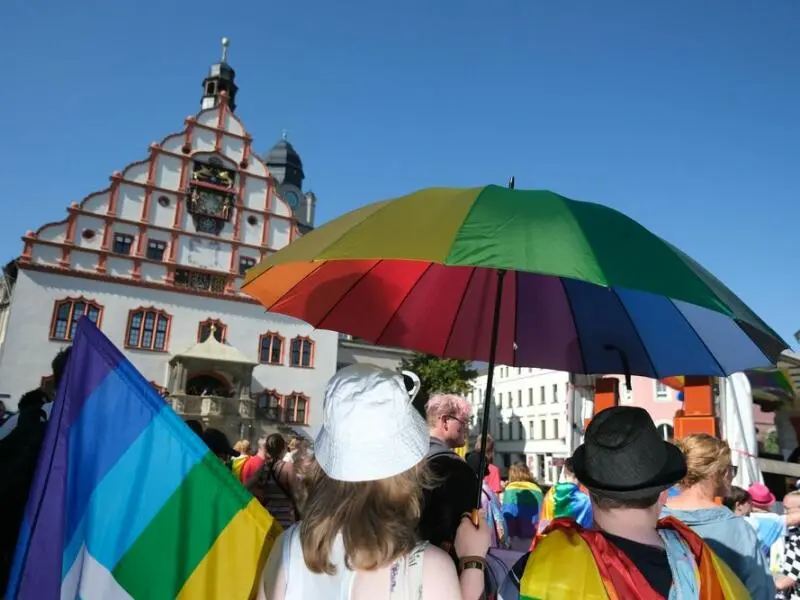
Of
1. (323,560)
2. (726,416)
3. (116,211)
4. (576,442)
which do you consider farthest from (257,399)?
(323,560)

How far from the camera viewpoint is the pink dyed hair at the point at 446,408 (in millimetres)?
3307

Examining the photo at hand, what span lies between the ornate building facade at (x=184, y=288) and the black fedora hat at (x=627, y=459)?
26.0 meters

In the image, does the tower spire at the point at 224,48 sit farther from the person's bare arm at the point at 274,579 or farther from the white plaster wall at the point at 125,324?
the person's bare arm at the point at 274,579

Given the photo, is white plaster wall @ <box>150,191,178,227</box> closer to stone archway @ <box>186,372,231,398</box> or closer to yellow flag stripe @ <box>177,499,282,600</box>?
stone archway @ <box>186,372,231,398</box>

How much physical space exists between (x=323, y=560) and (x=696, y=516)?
226cm

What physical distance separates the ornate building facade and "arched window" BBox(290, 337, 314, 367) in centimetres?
5

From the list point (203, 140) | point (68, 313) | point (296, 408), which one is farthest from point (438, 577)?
point (203, 140)

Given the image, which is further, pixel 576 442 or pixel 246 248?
pixel 246 248

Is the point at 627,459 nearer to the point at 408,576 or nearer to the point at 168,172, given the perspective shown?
the point at 408,576

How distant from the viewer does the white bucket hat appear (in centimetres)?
186

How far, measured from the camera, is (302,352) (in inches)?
1225

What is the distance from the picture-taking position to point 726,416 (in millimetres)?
8047

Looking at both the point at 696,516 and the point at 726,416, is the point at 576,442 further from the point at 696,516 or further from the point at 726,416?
the point at 696,516

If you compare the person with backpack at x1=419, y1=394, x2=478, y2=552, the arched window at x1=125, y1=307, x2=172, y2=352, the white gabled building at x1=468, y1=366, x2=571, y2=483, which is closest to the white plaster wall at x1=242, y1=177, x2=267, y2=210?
the arched window at x1=125, y1=307, x2=172, y2=352
